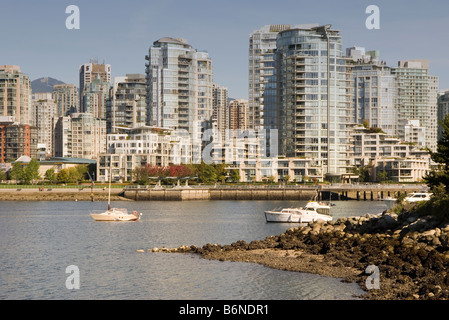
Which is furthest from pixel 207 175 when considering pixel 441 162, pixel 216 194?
pixel 441 162

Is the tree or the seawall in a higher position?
the tree

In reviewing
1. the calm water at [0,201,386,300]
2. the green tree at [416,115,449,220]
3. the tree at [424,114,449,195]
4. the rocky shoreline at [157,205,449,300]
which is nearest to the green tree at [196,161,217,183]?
the calm water at [0,201,386,300]

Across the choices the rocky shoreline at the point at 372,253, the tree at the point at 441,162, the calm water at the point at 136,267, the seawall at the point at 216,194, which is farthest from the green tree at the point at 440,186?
the seawall at the point at 216,194

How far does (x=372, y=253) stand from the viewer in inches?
2175

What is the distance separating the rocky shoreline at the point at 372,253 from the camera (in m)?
44.7

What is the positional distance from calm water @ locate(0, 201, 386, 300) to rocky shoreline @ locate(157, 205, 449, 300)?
2.05 meters

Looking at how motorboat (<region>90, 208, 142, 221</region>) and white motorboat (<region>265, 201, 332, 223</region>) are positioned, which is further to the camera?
motorboat (<region>90, 208, 142, 221</region>)

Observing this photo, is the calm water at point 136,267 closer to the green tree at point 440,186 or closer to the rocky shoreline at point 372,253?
the rocky shoreline at point 372,253

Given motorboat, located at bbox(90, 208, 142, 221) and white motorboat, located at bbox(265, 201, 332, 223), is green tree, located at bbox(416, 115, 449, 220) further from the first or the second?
motorboat, located at bbox(90, 208, 142, 221)

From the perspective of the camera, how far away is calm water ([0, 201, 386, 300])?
46969 millimetres
